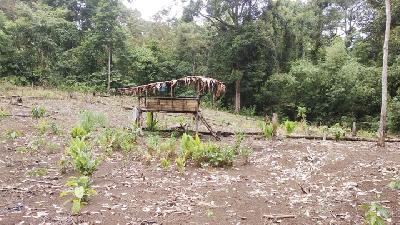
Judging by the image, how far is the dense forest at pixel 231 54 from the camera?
1156 inches

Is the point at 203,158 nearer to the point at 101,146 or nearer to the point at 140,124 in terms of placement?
the point at 101,146

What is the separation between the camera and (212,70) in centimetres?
3303

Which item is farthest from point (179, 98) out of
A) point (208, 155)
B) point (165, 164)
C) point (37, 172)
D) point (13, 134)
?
point (37, 172)

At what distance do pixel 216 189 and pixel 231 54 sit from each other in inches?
957

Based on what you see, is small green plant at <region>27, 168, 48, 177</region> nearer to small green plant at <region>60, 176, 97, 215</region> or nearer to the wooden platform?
small green plant at <region>60, 176, 97, 215</region>

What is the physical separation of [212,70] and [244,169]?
23536 millimetres

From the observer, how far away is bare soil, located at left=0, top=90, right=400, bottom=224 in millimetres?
6500

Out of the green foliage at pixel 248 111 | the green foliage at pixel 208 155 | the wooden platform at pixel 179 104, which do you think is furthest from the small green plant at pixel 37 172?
the green foliage at pixel 248 111

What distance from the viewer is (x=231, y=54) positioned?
31.5 m

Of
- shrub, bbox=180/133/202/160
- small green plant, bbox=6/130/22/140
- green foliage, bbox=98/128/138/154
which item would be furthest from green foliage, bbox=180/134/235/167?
small green plant, bbox=6/130/22/140

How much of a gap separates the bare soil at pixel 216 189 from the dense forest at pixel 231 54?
17.0 meters

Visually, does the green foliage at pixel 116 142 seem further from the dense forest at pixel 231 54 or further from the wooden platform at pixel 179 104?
the dense forest at pixel 231 54

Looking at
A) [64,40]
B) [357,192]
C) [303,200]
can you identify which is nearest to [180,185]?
[303,200]

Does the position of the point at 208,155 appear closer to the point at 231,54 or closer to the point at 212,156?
the point at 212,156
